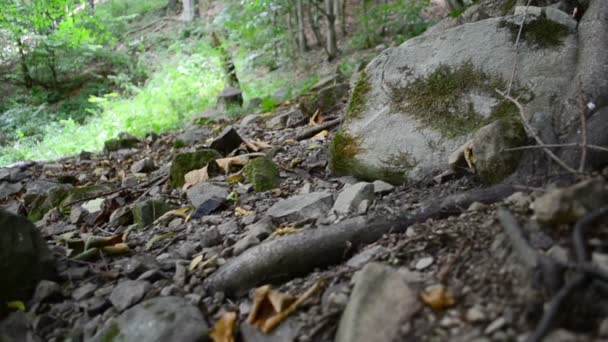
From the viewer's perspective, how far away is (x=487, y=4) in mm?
3596

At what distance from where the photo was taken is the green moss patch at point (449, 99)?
7.77 ft

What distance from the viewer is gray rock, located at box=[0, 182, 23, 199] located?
16.7 ft

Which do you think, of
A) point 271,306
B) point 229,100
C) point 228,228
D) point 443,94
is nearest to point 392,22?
point 229,100

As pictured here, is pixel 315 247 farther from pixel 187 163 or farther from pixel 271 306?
pixel 187 163

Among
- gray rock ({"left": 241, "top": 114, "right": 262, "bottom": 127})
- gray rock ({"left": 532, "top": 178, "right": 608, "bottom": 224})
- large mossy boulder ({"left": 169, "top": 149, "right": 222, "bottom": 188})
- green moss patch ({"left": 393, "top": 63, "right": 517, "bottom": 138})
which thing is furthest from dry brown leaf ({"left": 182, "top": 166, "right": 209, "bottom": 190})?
gray rock ({"left": 532, "top": 178, "right": 608, "bottom": 224})

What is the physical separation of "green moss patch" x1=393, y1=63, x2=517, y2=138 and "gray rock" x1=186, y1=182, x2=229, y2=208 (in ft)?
4.20

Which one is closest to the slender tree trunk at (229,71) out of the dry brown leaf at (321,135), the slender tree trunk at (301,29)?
the slender tree trunk at (301,29)

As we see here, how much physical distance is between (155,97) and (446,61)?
886 centimetres

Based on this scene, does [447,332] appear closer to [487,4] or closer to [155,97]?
[487,4]

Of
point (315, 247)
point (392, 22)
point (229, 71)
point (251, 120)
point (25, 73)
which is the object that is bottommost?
point (251, 120)

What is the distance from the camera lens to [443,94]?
8.28ft

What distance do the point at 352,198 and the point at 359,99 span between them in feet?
3.03

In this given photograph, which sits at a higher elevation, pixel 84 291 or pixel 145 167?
pixel 84 291

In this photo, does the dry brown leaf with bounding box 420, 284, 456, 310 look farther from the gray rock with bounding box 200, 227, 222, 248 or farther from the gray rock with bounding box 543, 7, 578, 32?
the gray rock with bounding box 543, 7, 578, 32
